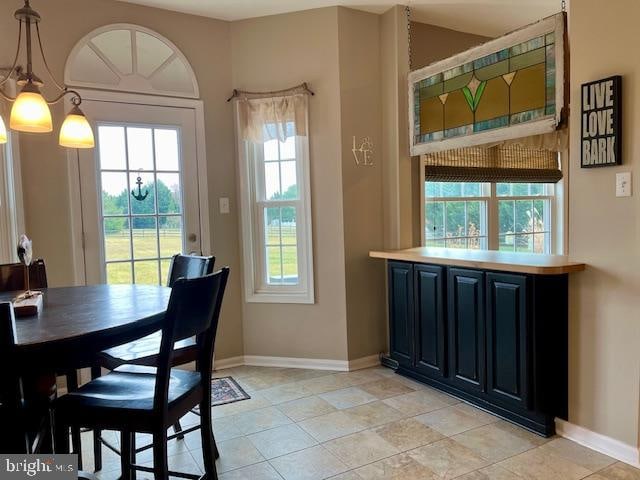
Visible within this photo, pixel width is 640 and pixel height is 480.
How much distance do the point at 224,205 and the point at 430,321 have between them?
176cm

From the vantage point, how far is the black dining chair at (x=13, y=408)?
131 cm

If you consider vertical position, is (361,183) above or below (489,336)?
above

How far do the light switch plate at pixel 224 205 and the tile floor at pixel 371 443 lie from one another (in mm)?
1378

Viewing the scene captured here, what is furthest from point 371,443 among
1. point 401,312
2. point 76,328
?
point 76,328

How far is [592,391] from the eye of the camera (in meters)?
2.32

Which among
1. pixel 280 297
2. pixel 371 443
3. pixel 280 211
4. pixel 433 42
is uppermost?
pixel 433 42

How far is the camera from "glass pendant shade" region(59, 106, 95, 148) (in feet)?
6.88

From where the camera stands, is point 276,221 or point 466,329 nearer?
point 466,329

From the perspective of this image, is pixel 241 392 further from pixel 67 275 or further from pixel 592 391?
Result: pixel 592 391

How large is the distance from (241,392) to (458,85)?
2.51 m

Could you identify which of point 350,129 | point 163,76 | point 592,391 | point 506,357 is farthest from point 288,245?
point 592,391

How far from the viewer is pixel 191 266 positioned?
251 cm

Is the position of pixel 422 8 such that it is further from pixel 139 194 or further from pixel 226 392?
pixel 226 392
